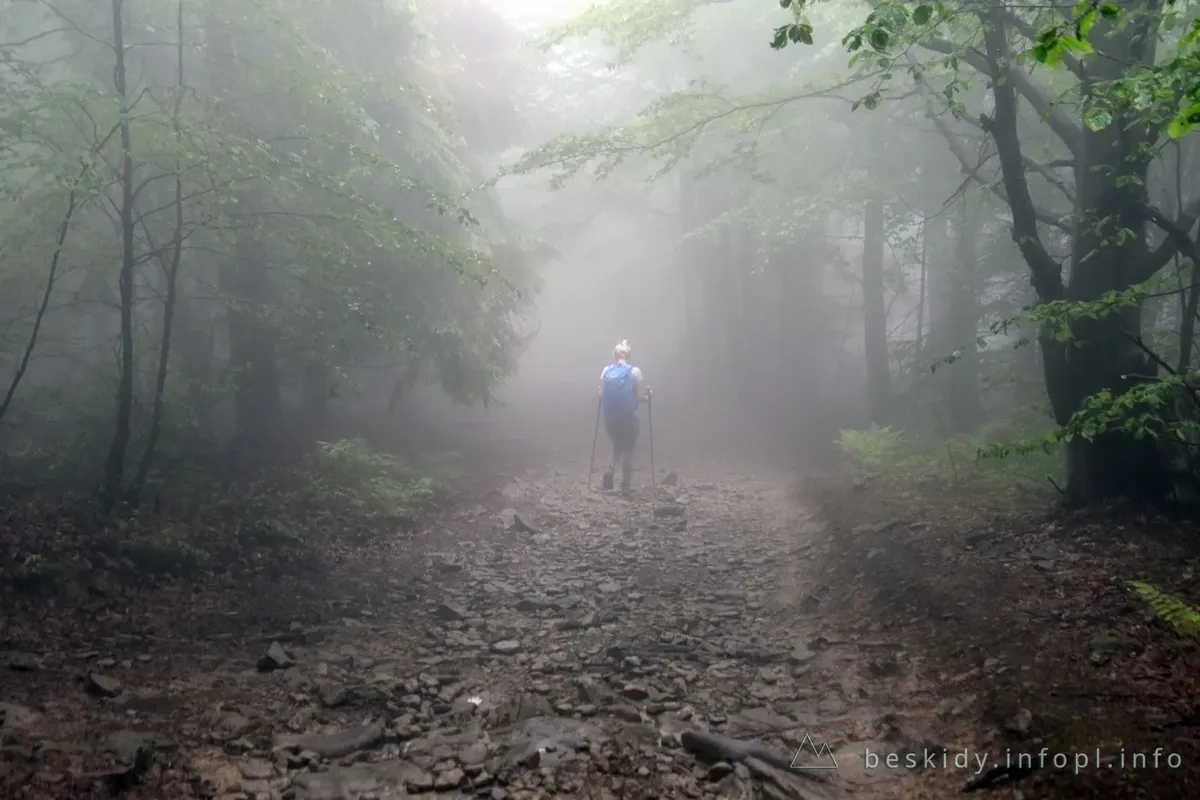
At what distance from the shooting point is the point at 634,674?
5906mm

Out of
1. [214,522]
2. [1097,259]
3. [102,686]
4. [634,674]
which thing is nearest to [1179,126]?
[634,674]

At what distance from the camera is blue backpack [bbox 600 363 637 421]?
13.9m

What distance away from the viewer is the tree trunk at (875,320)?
747 inches

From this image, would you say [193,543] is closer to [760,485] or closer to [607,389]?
[607,389]

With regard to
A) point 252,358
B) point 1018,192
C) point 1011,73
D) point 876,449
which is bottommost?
point 876,449

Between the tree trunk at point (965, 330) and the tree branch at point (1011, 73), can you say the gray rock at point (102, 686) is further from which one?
the tree trunk at point (965, 330)

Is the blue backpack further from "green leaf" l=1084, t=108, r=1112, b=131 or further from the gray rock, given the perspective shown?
the gray rock

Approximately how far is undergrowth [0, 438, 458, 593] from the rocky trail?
547mm

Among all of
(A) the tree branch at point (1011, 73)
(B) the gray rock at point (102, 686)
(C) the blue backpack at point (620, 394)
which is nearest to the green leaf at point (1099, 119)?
(A) the tree branch at point (1011, 73)

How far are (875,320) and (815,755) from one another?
1613cm

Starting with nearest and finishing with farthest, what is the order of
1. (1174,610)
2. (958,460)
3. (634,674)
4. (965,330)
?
(1174,610) → (634,674) → (958,460) → (965,330)

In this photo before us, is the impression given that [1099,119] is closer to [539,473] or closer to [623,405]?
[623,405]

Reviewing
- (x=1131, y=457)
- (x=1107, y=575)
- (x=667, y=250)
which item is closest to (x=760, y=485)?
(x=1131, y=457)

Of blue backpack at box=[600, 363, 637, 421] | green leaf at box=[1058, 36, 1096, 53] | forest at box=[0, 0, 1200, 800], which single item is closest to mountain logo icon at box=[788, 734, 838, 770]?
forest at box=[0, 0, 1200, 800]
